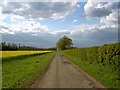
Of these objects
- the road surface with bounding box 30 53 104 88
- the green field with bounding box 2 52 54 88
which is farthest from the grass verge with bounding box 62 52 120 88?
the green field with bounding box 2 52 54 88

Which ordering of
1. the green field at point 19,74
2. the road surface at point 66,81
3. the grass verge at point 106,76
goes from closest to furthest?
the road surface at point 66,81 < the grass verge at point 106,76 < the green field at point 19,74

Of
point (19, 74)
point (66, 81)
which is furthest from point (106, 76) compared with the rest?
point (19, 74)

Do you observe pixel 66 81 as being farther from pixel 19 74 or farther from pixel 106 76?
pixel 19 74

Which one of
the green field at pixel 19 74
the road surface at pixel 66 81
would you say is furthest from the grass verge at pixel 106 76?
the green field at pixel 19 74

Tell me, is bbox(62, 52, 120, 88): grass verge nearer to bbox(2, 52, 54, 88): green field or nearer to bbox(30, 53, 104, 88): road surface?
bbox(30, 53, 104, 88): road surface

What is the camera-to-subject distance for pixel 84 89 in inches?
468

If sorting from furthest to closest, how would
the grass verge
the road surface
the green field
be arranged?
1. the green field
2. the grass verge
3. the road surface

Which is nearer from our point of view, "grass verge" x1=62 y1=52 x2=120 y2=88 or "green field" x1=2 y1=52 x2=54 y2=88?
"grass verge" x1=62 y1=52 x2=120 y2=88

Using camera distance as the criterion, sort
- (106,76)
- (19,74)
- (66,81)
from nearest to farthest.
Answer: (66,81)
(106,76)
(19,74)

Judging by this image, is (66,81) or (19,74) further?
(19,74)

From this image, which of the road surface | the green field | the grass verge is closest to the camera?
the road surface

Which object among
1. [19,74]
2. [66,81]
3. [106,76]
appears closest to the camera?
[66,81]

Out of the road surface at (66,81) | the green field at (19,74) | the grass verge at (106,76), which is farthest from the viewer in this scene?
the green field at (19,74)

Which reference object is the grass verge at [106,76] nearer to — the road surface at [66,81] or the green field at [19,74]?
the road surface at [66,81]
